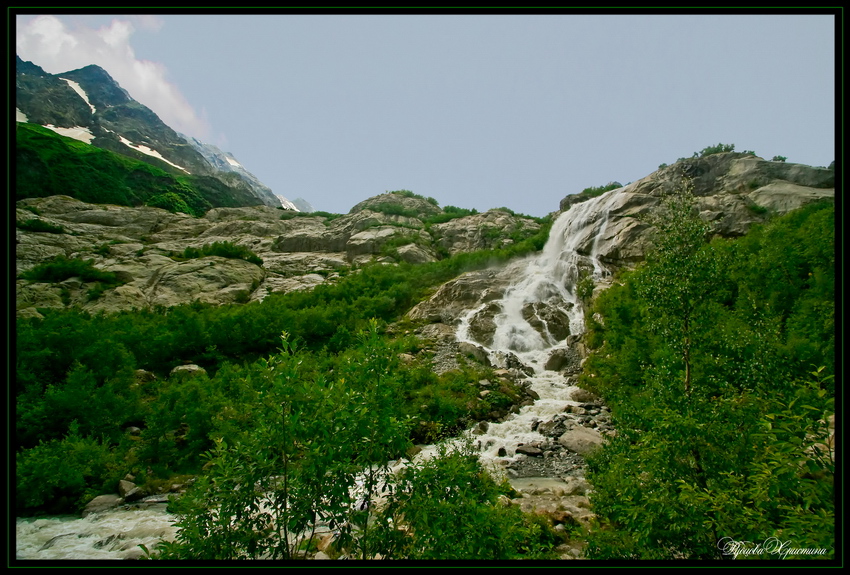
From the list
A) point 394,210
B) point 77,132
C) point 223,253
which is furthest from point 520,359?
point 77,132

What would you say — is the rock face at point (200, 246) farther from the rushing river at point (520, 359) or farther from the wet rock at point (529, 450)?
the wet rock at point (529, 450)

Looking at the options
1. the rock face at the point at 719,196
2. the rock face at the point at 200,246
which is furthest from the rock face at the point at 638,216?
the rock face at the point at 200,246

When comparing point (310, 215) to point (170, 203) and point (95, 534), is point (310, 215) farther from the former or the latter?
point (95, 534)

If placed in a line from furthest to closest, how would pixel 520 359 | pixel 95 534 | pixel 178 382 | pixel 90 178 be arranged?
pixel 90 178, pixel 520 359, pixel 178 382, pixel 95 534
